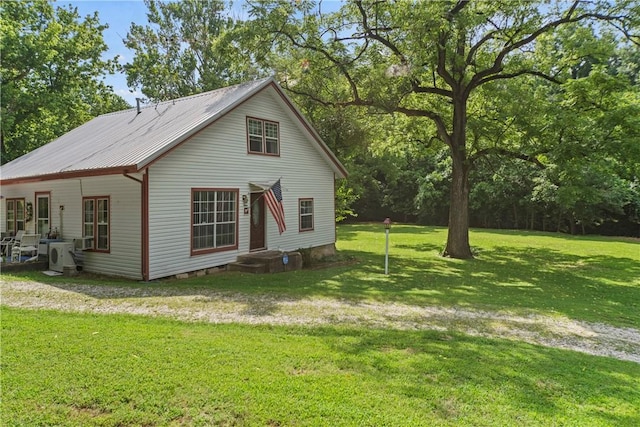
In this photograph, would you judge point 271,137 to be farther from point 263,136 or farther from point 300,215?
point 300,215

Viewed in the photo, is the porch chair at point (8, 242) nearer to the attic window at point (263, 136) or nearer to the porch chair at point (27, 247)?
the porch chair at point (27, 247)

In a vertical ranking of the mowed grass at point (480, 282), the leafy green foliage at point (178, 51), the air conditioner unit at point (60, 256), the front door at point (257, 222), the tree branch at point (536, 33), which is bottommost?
the mowed grass at point (480, 282)

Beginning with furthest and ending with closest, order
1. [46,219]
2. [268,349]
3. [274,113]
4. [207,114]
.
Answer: [274,113], [46,219], [207,114], [268,349]

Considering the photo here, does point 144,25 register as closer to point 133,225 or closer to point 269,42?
point 269,42

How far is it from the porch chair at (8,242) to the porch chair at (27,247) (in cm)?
119

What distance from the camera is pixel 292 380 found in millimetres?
4121

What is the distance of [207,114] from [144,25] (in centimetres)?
3207

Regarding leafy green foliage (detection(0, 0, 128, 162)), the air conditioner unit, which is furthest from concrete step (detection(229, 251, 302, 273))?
leafy green foliage (detection(0, 0, 128, 162))

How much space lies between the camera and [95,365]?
4.29 meters

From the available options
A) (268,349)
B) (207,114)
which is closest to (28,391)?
(268,349)

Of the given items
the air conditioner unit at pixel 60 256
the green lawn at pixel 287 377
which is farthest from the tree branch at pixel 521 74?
the air conditioner unit at pixel 60 256

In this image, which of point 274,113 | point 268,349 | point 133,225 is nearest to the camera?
point 268,349

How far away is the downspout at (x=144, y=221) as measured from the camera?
32.5ft

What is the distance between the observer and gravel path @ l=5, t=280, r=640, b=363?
6.39 metres
